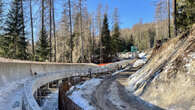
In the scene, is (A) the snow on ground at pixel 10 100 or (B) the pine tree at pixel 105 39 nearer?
(A) the snow on ground at pixel 10 100

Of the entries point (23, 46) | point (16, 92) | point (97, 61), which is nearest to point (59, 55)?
point (97, 61)

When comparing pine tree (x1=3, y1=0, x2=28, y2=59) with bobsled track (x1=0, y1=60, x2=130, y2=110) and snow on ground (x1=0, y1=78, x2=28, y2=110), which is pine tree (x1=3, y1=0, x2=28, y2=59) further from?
snow on ground (x1=0, y1=78, x2=28, y2=110)

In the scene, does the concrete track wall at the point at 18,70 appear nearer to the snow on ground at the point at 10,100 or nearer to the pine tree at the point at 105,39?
the snow on ground at the point at 10,100

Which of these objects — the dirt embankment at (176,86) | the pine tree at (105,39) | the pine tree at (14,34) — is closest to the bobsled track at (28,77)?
the dirt embankment at (176,86)

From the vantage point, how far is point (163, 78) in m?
8.71

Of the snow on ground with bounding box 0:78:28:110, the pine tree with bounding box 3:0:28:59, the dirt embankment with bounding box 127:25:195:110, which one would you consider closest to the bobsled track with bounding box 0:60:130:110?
the snow on ground with bounding box 0:78:28:110

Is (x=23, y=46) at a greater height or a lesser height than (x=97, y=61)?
greater

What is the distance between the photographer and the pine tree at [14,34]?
25594 mm

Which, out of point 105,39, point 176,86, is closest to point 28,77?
point 176,86

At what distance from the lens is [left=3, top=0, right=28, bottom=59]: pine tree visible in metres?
25.6

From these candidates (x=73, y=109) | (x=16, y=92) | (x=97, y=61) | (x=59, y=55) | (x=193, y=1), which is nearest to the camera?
(x=73, y=109)

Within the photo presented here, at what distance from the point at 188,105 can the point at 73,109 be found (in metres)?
4.70

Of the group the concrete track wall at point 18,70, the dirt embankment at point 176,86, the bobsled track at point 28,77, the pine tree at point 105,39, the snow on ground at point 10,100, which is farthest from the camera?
the pine tree at point 105,39

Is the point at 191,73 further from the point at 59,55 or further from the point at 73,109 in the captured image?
the point at 59,55
